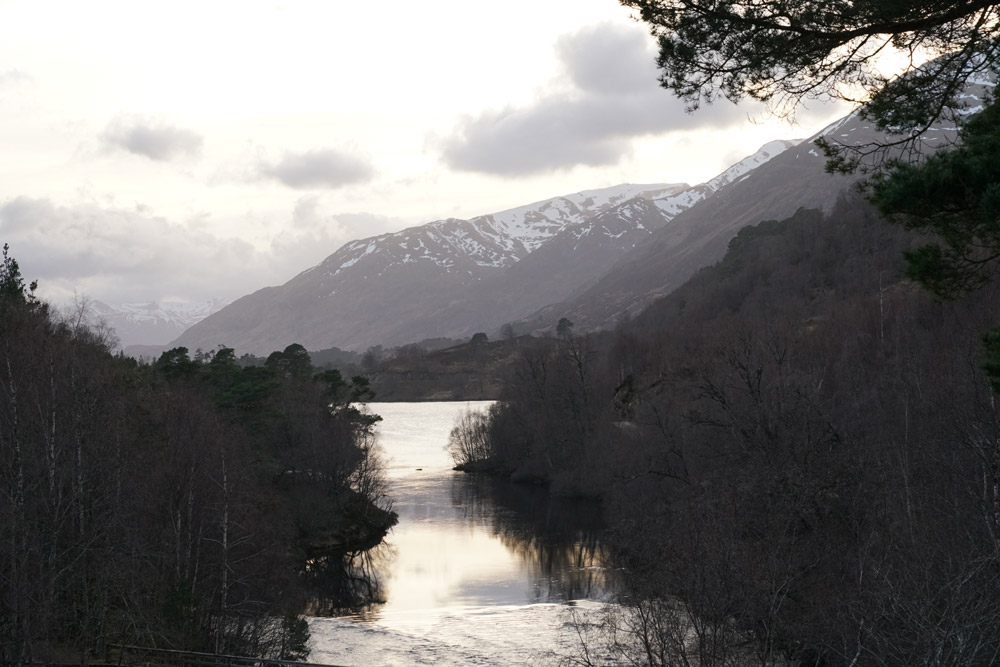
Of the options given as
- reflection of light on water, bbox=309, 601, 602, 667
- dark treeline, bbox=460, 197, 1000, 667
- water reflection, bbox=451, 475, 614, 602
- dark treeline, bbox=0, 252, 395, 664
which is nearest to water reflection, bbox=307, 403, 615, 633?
water reflection, bbox=451, 475, 614, 602

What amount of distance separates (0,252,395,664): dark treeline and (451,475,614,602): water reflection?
1253 cm

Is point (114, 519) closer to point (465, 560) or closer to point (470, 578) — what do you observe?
point (470, 578)

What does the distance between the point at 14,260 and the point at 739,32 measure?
42.2m

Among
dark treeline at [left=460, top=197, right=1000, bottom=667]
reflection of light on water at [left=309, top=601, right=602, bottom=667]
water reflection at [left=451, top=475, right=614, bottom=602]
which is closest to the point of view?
dark treeline at [left=460, top=197, right=1000, bottom=667]

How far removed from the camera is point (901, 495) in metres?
28.3

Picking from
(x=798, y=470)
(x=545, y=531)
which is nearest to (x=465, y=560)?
(x=545, y=531)

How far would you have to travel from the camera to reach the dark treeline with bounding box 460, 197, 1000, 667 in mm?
18656

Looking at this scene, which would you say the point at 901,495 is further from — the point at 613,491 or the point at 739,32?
the point at 613,491

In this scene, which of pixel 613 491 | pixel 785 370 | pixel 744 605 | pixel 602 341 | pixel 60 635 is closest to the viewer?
pixel 744 605

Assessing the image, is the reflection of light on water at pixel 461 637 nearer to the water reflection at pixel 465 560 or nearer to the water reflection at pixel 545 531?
the water reflection at pixel 465 560

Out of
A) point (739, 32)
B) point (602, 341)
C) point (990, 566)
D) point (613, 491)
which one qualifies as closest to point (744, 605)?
point (990, 566)

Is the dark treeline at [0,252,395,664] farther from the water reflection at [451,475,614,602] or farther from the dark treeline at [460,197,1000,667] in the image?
the dark treeline at [460,197,1000,667]

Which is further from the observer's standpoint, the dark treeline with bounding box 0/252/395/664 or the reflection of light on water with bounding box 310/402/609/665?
the reflection of light on water with bounding box 310/402/609/665

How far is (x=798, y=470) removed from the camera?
30.2 m
